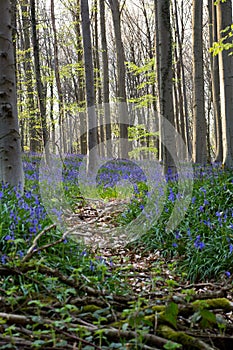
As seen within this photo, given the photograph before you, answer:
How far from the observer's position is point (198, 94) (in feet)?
36.9

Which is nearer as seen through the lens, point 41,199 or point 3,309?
point 3,309

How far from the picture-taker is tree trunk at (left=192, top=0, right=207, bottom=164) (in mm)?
11211

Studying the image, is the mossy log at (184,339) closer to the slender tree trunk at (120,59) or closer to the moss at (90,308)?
the moss at (90,308)

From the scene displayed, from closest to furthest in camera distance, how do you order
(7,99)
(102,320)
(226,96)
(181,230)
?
(102,320)
(181,230)
(7,99)
(226,96)

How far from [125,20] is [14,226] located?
1167 inches

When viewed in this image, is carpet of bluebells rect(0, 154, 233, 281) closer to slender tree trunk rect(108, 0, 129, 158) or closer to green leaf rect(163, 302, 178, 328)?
green leaf rect(163, 302, 178, 328)

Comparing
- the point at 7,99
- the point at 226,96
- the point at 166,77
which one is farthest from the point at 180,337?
the point at 226,96

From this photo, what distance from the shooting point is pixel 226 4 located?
8586mm

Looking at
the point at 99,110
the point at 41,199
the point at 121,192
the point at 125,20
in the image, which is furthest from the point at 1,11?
the point at 125,20

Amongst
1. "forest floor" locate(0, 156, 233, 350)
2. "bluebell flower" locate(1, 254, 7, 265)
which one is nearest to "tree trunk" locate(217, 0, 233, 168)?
"forest floor" locate(0, 156, 233, 350)

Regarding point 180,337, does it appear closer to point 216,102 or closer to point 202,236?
point 202,236

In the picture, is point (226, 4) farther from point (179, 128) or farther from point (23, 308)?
point (179, 128)

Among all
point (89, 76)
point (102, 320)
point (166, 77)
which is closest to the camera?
point (102, 320)

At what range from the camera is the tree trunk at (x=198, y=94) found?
11211 mm
